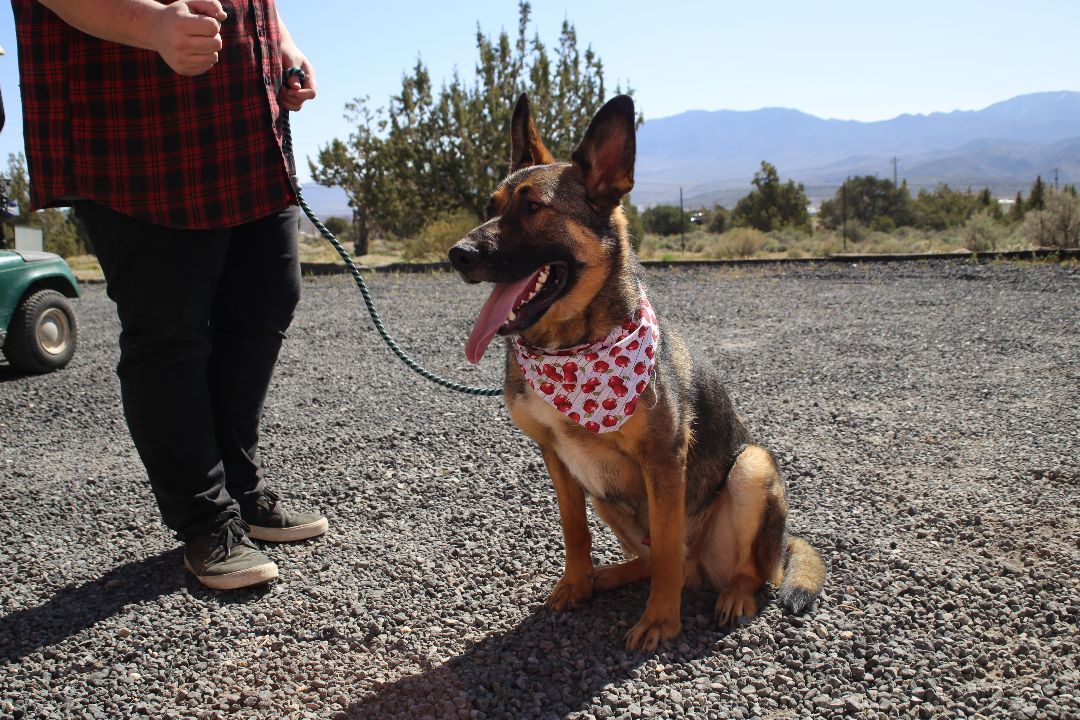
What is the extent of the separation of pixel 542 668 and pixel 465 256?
4.41 feet

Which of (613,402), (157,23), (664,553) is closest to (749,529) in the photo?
(664,553)

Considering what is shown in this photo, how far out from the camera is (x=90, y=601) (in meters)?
3.05

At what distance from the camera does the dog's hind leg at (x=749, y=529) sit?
9.86 feet

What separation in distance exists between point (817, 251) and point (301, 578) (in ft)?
63.3

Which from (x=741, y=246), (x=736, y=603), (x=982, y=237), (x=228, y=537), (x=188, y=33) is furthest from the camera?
(x=741, y=246)

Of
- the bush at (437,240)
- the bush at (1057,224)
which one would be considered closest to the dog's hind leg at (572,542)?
the bush at (437,240)

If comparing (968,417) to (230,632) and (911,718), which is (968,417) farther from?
(230,632)

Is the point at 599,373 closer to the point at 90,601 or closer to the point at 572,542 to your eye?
the point at 572,542

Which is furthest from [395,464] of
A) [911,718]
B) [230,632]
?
[911,718]

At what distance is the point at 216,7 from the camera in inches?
103

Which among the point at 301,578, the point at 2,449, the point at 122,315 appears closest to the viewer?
the point at 122,315

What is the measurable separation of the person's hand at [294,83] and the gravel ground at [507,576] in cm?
188

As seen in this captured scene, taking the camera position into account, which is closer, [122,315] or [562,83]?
[122,315]

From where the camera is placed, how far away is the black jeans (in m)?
2.92
